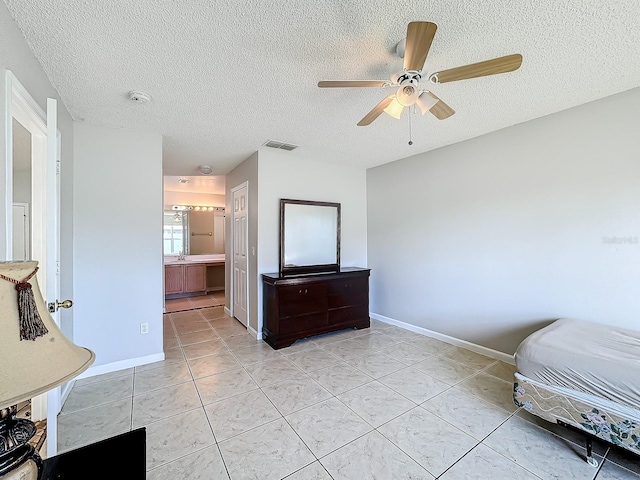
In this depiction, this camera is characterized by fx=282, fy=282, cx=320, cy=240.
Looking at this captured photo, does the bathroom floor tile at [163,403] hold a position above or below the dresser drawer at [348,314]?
below

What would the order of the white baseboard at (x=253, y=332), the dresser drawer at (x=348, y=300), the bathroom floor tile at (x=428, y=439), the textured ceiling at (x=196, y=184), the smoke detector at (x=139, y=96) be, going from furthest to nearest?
1. the textured ceiling at (x=196, y=184)
2. the dresser drawer at (x=348, y=300)
3. the white baseboard at (x=253, y=332)
4. the smoke detector at (x=139, y=96)
5. the bathroom floor tile at (x=428, y=439)

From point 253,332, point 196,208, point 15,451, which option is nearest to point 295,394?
point 253,332

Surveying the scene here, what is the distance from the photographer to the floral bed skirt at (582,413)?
5.03 feet

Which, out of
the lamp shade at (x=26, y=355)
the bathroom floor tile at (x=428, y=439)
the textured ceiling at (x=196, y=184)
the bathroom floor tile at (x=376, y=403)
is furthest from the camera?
the textured ceiling at (x=196, y=184)

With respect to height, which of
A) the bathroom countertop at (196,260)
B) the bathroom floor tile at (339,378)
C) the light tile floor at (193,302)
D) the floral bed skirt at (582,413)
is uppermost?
the bathroom countertop at (196,260)

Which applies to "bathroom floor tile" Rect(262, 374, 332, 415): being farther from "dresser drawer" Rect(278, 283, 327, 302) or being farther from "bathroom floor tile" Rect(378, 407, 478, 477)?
"dresser drawer" Rect(278, 283, 327, 302)

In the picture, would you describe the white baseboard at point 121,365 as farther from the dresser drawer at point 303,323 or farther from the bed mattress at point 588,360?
the bed mattress at point 588,360

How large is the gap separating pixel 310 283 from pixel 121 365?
83.3 inches

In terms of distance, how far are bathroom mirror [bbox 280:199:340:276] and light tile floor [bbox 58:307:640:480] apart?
1174 millimetres

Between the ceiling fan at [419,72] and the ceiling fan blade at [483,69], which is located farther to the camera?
the ceiling fan blade at [483,69]

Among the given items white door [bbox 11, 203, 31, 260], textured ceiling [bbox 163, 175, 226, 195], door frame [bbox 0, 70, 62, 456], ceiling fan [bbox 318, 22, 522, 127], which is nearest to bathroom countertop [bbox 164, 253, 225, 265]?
textured ceiling [bbox 163, 175, 226, 195]

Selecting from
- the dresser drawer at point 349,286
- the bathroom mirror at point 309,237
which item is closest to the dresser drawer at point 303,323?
the dresser drawer at point 349,286

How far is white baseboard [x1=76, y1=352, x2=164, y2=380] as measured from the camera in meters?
2.67

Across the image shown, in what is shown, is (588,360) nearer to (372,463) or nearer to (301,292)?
(372,463)
